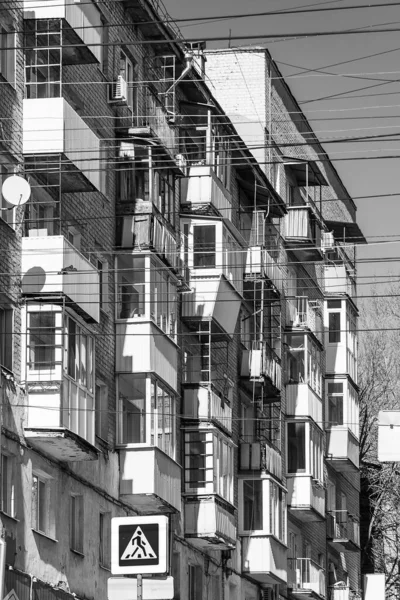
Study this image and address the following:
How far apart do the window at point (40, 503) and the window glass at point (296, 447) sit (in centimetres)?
1947

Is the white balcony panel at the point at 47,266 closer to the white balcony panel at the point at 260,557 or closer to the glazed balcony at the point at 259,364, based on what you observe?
the glazed balcony at the point at 259,364

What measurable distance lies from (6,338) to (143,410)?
260 inches

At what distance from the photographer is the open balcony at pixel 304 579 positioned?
153ft

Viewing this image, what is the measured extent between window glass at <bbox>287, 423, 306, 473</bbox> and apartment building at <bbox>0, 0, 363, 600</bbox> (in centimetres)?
4

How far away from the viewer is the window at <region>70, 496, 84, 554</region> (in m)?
30.1

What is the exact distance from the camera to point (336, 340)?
54.6 meters

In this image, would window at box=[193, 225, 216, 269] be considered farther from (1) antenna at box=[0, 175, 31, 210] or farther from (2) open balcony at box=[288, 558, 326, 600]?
(1) antenna at box=[0, 175, 31, 210]

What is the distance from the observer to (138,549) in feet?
57.9

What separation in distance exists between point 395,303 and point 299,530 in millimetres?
21361

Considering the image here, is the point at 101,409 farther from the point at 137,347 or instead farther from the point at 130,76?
the point at 130,76

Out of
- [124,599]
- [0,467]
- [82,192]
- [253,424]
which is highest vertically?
[82,192]

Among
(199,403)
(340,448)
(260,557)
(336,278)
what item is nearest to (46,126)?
(199,403)

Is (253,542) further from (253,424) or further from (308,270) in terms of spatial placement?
(308,270)

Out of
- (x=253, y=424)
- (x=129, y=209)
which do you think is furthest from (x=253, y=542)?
(x=129, y=209)
